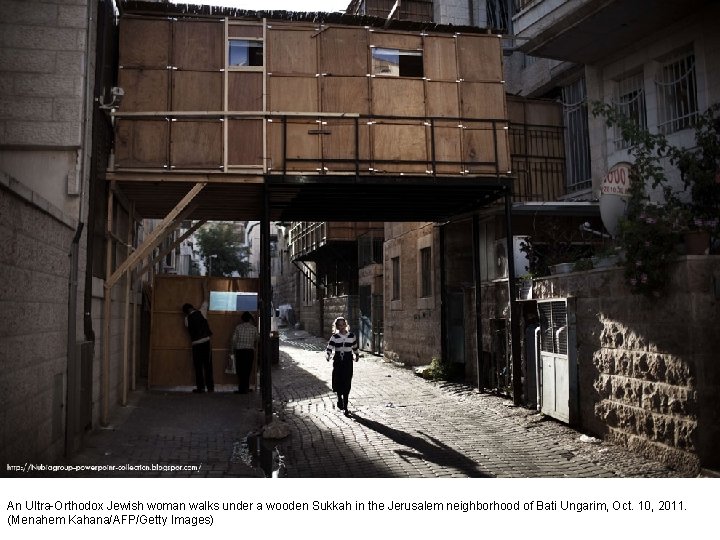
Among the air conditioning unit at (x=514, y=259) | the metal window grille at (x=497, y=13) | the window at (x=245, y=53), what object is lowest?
the air conditioning unit at (x=514, y=259)

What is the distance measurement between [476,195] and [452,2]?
7.78 metres

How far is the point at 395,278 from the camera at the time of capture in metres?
19.9

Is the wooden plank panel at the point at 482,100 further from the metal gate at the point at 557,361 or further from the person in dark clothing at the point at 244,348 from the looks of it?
the person in dark clothing at the point at 244,348

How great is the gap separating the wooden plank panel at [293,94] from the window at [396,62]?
1.20 m

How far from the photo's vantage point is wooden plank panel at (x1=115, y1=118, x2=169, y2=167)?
10.5m

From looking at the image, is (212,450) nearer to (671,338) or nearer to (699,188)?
(671,338)

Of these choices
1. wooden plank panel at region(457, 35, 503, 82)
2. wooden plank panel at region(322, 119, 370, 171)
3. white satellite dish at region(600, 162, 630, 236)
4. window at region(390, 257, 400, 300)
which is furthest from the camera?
window at region(390, 257, 400, 300)

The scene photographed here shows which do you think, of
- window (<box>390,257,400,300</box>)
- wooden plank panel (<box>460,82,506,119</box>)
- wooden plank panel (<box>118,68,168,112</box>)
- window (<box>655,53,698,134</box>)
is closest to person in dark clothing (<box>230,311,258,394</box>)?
wooden plank panel (<box>118,68,168,112</box>)

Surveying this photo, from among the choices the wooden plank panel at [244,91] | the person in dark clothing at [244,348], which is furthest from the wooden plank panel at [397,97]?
the person in dark clothing at [244,348]

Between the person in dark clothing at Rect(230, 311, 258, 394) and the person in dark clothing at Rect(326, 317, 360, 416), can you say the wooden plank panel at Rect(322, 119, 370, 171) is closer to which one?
the person in dark clothing at Rect(326, 317, 360, 416)

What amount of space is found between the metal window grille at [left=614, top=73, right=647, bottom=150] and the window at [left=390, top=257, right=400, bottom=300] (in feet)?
28.7

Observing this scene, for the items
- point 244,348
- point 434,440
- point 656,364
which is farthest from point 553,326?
point 244,348

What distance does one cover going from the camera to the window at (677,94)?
1043 centimetres

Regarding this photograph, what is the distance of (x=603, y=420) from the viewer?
8.14m
